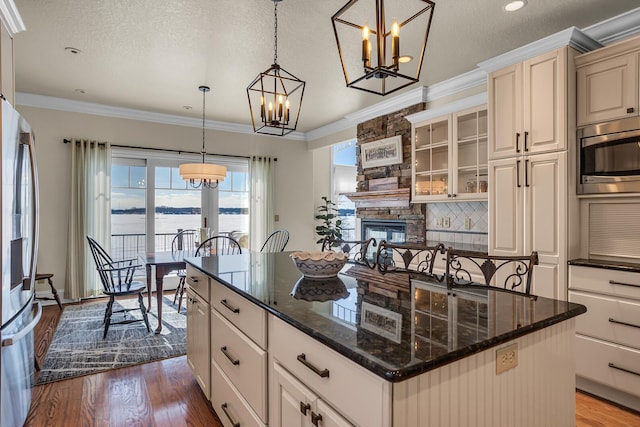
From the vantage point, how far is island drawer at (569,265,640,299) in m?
2.21

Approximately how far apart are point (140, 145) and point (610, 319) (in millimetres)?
5671

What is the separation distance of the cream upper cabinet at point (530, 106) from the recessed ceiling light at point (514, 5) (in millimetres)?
413

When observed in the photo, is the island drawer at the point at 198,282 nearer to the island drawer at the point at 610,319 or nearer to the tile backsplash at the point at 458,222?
the island drawer at the point at 610,319

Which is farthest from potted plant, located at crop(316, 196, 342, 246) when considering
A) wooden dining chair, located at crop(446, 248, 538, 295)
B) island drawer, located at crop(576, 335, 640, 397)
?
island drawer, located at crop(576, 335, 640, 397)

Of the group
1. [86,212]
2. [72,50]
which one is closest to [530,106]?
[72,50]

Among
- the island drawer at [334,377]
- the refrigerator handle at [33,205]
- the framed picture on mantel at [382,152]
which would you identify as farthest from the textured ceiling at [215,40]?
the island drawer at [334,377]

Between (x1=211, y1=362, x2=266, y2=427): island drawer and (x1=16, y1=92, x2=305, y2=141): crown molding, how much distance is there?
439 centimetres

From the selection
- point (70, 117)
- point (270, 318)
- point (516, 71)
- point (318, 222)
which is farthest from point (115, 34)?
point (318, 222)

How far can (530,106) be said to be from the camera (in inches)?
108

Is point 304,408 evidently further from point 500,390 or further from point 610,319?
point 610,319

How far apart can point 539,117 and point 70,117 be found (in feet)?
18.0

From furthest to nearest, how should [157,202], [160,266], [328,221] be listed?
[328,221] < [157,202] < [160,266]

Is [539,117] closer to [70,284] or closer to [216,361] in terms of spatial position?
[216,361]

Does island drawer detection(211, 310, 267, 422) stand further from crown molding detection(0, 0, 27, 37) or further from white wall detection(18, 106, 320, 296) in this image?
white wall detection(18, 106, 320, 296)
